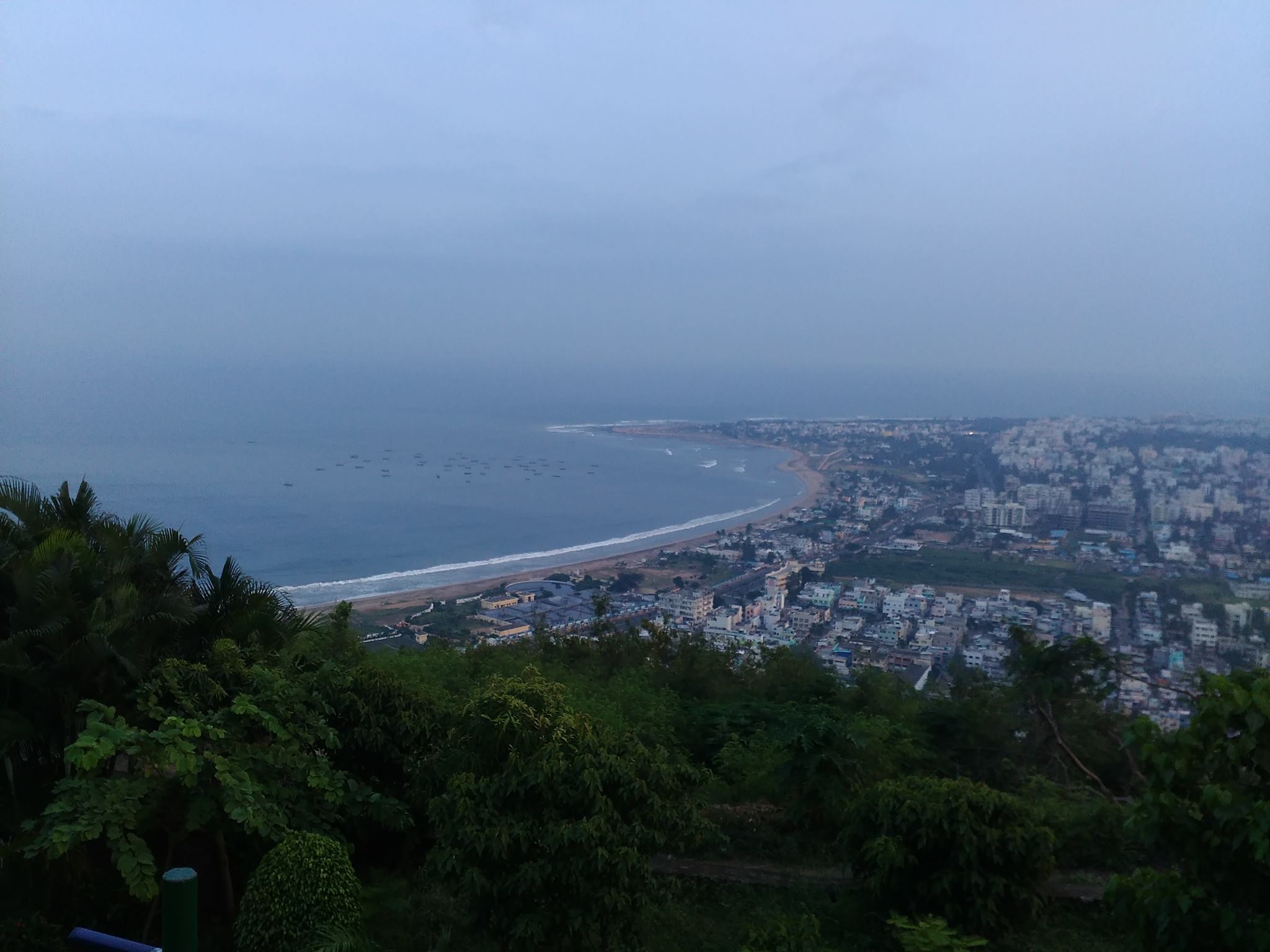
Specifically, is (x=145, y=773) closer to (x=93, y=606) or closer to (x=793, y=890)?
(x=93, y=606)

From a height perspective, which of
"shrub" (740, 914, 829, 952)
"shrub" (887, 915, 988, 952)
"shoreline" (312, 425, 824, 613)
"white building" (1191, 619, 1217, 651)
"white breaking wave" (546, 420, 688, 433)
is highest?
"white breaking wave" (546, 420, 688, 433)

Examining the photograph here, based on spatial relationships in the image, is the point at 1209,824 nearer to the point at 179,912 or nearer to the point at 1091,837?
the point at 1091,837

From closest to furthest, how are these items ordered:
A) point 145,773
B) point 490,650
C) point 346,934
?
point 346,934
point 145,773
point 490,650

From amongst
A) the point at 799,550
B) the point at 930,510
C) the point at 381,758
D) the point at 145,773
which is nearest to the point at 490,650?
the point at 381,758

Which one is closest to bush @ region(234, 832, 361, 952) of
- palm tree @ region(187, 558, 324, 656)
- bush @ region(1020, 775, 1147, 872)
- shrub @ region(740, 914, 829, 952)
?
palm tree @ region(187, 558, 324, 656)

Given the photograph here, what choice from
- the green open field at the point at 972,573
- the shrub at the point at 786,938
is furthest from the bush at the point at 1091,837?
the green open field at the point at 972,573

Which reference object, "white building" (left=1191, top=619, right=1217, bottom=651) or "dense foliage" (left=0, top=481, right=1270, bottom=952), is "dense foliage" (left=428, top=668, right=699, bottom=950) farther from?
"white building" (left=1191, top=619, right=1217, bottom=651)
